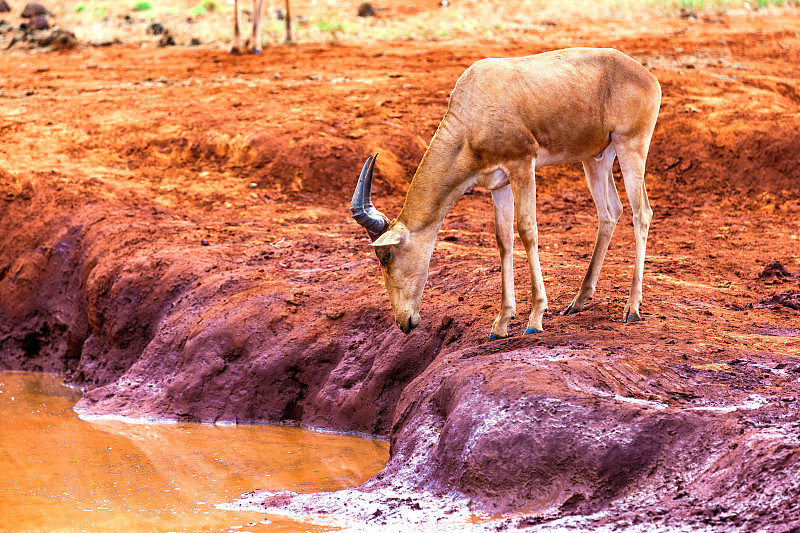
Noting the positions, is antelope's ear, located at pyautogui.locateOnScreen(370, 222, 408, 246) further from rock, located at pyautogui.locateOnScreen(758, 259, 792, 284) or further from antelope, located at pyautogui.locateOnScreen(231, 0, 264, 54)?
antelope, located at pyautogui.locateOnScreen(231, 0, 264, 54)

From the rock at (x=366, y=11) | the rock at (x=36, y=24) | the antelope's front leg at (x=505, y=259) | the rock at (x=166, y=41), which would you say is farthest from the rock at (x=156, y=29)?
the antelope's front leg at (x=505, y=259)

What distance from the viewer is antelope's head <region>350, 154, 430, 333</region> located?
6715 mm

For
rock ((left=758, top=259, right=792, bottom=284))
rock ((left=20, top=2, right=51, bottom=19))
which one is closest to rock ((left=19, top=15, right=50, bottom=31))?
rock ((left=20, top=2, right=51, bottom=19))

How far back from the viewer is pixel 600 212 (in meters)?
7.32

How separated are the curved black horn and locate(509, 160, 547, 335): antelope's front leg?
98 centimetres

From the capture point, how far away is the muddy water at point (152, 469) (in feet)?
19.0

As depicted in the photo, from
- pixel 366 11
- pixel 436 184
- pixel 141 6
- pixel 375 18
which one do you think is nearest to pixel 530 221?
pixel 436 184

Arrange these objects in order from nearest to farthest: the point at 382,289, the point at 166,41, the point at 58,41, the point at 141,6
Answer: the point at 382,289 < the point at 166,41 < the point at 58,41 < the point at 141,6

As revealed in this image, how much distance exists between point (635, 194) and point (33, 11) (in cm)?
2384

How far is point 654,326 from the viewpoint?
6766 millimetres

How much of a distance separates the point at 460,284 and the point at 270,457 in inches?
95.9

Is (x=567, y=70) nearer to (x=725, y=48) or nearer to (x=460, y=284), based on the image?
(x=460, y=284)

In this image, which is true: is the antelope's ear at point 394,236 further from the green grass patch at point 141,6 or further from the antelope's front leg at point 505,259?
the green grass patch at point 141,6

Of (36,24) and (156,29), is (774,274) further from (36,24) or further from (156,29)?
(36,24)
